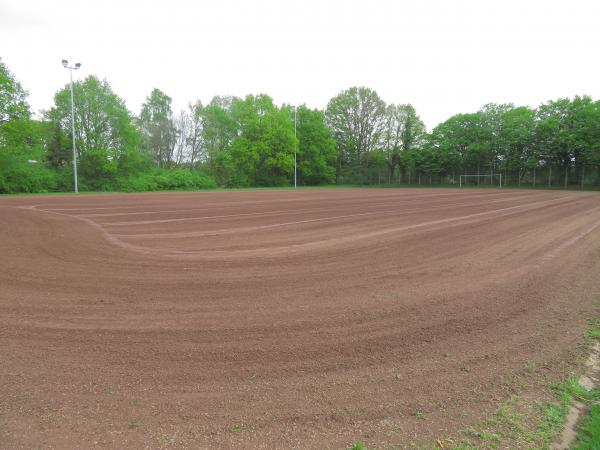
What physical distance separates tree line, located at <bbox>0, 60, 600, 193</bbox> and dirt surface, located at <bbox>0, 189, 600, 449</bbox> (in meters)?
37.2

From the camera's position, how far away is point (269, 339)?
142 inches

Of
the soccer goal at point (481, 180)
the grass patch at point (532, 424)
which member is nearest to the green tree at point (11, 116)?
the grass patch at point (532, 424)

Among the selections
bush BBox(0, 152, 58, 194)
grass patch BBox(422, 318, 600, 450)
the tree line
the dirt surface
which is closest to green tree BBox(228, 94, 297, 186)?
the tree line

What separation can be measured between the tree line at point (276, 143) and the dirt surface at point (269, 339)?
1465 inches

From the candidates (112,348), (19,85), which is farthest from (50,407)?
(19,85)

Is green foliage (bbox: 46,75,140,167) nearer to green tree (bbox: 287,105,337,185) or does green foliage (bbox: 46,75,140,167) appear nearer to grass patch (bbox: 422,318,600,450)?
green tree (bbox: 287,105,337,185)

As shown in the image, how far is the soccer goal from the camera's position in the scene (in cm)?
5638

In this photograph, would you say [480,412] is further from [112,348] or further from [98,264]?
[98,264]

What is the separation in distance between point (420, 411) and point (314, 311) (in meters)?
1.98

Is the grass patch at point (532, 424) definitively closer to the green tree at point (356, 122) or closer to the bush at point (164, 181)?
the bush at point (164, 181)

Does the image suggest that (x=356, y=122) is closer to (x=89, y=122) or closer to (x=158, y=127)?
(x=158, y=127)

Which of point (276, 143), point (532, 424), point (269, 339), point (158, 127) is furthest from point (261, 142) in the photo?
point (532, 424)

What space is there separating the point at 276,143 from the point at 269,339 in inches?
2182

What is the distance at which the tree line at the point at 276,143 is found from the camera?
131 feet
